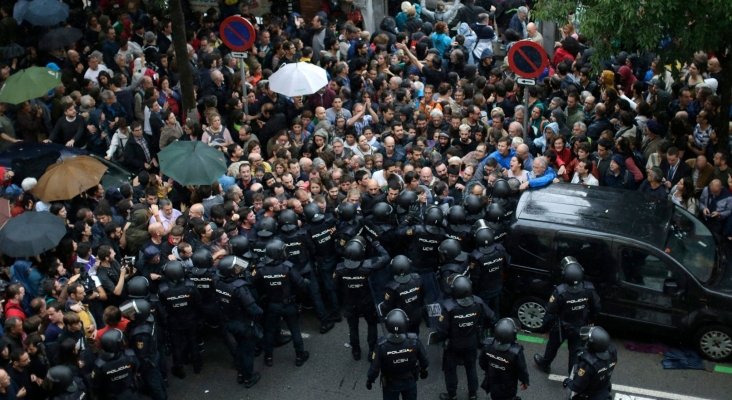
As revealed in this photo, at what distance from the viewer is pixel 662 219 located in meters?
10.6

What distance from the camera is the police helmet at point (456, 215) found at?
425 inches

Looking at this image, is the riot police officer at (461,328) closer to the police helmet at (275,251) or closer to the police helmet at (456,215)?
the police helmet at (456,215)

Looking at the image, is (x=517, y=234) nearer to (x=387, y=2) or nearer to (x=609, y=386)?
(x=609, y=386)

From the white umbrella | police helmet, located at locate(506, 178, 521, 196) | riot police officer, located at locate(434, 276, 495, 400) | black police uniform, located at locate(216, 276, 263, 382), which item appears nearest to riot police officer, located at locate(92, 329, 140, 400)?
black police uniform, located at locate(216, 276, 263, 382)

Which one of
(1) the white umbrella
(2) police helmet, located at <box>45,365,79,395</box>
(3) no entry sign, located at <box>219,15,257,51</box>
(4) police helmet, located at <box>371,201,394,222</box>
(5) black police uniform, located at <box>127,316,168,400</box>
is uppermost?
(3) no entry sign, located at <box>219,15,257,51</box>

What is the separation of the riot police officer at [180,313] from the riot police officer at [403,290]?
7.19ft

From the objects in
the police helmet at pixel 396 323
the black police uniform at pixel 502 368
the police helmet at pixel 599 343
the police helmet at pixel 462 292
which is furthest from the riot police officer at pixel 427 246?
the police helmet at pixel 599 343

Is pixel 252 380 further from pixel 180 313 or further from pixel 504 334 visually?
pixel 504 334

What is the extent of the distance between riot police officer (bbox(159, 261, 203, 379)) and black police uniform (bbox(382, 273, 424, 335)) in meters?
2.17

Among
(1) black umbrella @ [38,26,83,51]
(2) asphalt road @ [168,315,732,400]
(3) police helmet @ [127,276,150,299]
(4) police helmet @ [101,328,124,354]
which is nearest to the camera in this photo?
(4) police helmet @ [101,328,124,354]

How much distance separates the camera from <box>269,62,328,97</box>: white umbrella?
1408 centimetres

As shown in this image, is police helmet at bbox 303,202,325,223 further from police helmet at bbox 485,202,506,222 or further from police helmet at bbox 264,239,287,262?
police helmet at bbox 485,202,506,222

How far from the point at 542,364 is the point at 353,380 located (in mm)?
2203

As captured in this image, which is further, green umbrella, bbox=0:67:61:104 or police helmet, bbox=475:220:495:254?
green umbrella, bbox=0:67:61:104
